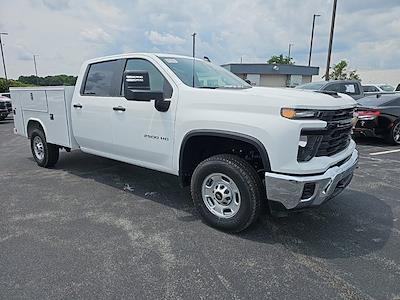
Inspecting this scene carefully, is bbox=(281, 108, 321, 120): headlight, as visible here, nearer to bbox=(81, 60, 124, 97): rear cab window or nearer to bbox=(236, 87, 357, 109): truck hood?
bbox=(236, 87, 357, 109): truck hood

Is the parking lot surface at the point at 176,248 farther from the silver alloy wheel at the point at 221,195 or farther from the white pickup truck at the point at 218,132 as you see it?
the white pickup truck at the point at 218,132

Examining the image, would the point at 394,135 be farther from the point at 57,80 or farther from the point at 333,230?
the point at 57,80

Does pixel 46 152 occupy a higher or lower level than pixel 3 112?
higher

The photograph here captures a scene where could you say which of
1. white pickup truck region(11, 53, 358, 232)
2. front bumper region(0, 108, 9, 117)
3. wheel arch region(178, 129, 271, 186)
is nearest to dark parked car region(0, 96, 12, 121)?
front bumper region(0, 108, 9, 117)

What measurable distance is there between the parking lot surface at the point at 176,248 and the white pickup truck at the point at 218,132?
0.46 meters

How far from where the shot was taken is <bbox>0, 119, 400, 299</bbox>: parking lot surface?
259 centimetres

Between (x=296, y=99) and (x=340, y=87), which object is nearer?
(x=296, y=99)

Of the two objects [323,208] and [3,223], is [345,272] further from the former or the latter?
[3,223]

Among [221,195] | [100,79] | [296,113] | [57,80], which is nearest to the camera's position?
[296,113]

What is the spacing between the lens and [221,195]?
3494mm

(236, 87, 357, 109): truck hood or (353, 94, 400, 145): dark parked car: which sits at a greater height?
(236, 87, 357, 109): truck hood

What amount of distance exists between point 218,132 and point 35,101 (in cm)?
426

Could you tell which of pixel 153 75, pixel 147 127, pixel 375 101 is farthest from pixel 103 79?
pixel 375 101

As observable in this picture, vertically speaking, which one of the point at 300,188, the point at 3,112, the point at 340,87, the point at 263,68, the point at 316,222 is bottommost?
the point at 3,112
